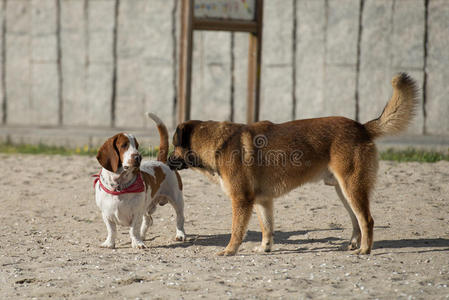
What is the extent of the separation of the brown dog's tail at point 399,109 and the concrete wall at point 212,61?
5490mm

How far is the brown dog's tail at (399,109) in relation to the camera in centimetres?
540

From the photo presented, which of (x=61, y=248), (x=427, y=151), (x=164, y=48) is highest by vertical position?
(x=164, y=48)

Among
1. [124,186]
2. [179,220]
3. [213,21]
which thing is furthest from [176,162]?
[213,21]

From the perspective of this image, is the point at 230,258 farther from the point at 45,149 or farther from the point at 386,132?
the point at 45,149

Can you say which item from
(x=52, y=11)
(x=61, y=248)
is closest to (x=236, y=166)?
(x=61, y=248)

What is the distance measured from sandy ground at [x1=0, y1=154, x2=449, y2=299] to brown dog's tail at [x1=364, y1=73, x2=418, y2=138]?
3.24 feet

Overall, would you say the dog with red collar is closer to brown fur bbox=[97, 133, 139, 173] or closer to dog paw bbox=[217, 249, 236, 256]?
brown fur bbox=[97, 133, 139, 173]

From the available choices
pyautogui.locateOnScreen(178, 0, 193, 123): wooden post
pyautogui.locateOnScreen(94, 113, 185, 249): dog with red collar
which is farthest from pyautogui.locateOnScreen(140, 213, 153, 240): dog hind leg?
pyautogui.locateOnScreen(178, 0, 193, 123): wooden post

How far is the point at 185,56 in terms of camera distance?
30.6 ft

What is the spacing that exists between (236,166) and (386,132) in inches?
49.7

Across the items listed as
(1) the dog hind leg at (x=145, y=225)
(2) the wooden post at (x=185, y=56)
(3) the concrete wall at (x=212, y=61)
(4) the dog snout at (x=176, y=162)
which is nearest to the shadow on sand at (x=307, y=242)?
(1) the dog hind leg at (x=145, y=225)

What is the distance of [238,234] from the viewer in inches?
213

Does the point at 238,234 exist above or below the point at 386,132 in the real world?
below

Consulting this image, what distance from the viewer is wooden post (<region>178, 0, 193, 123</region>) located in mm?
8992
